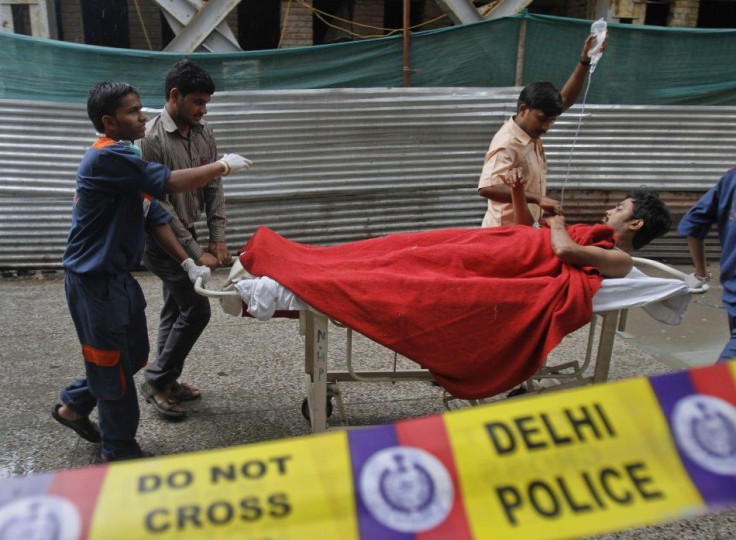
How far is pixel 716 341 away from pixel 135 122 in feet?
14.7

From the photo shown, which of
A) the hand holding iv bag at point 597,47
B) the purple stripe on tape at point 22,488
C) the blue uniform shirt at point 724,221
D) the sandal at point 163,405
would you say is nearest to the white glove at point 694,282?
the blue uniform shirt at point 724,221

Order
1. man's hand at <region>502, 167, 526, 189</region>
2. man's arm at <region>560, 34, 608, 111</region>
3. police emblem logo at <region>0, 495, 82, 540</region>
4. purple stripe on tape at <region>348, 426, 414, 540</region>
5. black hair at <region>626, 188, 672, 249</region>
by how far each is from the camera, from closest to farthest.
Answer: police emblem logo at <region>0, 495, 82, 540</region> → purple stripe on tape at <region>348, 426, 414, 540</region> → black hair at <region>626, 188, 672, 249</region> → man's hand at <region>502, 167, 526, 189</region> → man's arm at <region>560, 34, 608, 111</region>

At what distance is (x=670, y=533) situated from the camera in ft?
8.50

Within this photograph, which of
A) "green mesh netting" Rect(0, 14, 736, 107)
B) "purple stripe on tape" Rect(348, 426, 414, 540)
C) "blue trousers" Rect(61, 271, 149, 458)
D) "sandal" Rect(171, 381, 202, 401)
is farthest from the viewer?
"green mesh netting" Rect(0, 14, 736, 107)

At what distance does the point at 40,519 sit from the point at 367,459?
0.80m

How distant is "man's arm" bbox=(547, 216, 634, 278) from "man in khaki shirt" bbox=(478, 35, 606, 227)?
1.61 feet

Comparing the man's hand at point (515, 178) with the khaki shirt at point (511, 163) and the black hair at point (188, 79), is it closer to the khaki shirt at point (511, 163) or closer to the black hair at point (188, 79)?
the khaki shirt at point (511, 163)

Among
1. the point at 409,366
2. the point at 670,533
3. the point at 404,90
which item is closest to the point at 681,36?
the point at 404,90

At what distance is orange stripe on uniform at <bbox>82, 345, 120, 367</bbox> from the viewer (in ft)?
8.81

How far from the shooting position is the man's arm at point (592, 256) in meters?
2.74

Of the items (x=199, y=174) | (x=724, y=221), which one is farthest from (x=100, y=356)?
(x=724, y=221)

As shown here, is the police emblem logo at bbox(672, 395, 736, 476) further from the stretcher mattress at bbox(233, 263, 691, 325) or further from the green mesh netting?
the green mesh netting

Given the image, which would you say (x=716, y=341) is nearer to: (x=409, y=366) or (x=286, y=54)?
(x=409, y=366)

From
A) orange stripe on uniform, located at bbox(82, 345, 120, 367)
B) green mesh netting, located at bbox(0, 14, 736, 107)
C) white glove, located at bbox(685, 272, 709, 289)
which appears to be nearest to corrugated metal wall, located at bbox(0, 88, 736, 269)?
green mesh netting, located at bbox(0, 14, 736, 107)
